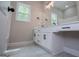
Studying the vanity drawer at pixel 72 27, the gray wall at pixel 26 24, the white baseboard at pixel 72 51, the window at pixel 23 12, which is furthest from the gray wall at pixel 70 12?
the window at pixel 23 12

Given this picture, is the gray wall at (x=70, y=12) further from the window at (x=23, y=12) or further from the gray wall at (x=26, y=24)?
the window at (x=23, y=12)

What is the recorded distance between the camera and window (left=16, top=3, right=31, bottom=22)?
10.2 feet

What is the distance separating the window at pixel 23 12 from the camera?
3.12 meters

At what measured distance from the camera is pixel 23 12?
3283mm

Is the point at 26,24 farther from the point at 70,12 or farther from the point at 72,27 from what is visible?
the point at 72,27

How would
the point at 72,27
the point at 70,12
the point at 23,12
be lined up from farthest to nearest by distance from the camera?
1. the point at 23,12
2. the point at 70,12
3. the point at 72,27

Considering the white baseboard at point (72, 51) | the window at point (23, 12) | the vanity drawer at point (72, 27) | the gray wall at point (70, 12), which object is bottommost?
the white baseboard at point (72, 51)

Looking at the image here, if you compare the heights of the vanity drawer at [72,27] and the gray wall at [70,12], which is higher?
the gray wall at [70,12]

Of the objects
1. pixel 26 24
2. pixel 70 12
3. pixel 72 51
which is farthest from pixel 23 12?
pixel 72 51

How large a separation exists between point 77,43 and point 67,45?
0.31m

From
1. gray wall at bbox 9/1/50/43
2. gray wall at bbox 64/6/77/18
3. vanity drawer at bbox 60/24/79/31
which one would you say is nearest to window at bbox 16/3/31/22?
gray wall at bbox 9/1/50/43

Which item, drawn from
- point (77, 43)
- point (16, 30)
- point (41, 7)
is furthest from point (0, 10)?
point (41, 7)

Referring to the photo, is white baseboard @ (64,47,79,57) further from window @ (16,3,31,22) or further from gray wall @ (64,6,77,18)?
window @ (16,3,31,22)

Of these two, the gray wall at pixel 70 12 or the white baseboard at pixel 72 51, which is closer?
the gray wall at pixel 70 12
